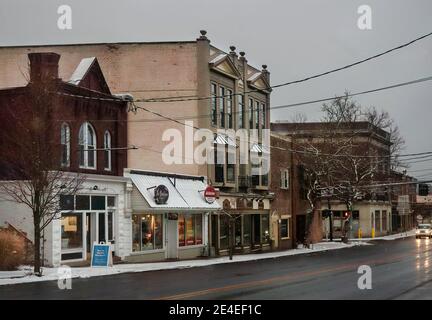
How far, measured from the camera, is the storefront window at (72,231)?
2927cm

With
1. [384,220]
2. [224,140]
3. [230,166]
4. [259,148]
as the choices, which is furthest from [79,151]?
[384,220]

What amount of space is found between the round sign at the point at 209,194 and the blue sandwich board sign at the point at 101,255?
451 inches

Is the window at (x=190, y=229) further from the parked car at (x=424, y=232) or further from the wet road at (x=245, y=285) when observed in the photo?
the parked car at (x=424, y=232)

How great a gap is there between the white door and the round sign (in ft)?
8.41

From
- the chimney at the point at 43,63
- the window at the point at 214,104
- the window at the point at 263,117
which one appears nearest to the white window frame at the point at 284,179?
the window at the point at 263,117

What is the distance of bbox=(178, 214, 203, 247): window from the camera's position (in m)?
38.4

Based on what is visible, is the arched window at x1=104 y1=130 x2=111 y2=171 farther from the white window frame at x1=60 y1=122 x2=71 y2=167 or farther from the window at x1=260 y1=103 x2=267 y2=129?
the window at x1=260 y1=103 x2=267 y2=129

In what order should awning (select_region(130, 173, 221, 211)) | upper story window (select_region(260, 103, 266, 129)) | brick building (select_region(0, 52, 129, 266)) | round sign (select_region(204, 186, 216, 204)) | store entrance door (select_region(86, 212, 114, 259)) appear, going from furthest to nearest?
upper story window (select_region(260, 103, 266, 129))
round sign (select_region(204, 186, 216, 204))
awning (select_region(130, 173, 221, 211))
store entrance door (select_region(86, 212, 114, 259))
brick building (select_region(0, 52, 129, 266))

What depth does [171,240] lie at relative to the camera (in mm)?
37312

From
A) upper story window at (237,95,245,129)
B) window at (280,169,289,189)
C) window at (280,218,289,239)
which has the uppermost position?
upper story window at (237,95,245,129)

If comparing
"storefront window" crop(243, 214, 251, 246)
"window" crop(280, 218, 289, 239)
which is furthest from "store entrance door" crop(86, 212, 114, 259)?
"window" crop(280, 218, 289, 239)

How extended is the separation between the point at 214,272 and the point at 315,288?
26.4 feet

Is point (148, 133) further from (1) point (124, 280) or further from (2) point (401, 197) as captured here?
(2) point (401, 197)
